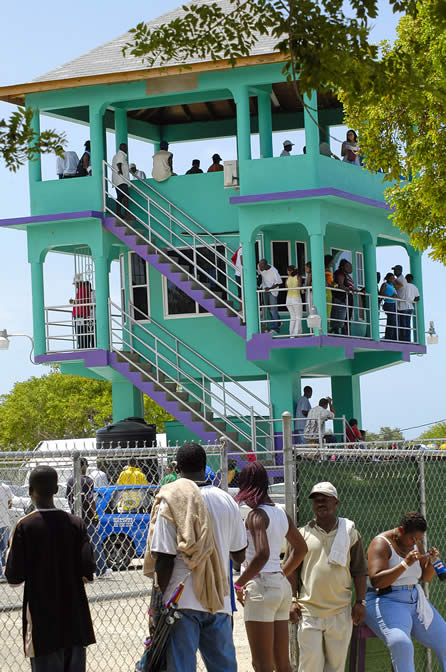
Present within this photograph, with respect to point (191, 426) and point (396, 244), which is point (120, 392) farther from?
point (396, 244)

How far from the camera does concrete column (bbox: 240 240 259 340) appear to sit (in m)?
26.8

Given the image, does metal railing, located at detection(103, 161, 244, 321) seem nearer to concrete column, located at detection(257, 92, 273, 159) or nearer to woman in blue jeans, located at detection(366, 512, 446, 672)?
concrete column, located at detection(257, 92, 273, 159)

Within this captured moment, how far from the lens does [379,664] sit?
9281 millimetres

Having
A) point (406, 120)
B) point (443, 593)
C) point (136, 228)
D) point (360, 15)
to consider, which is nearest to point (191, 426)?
point (136, 228)

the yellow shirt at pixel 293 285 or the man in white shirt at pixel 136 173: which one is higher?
the man in white shirt at pixel 136 173

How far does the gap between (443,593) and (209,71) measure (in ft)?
62.8

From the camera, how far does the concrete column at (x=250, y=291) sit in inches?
1054

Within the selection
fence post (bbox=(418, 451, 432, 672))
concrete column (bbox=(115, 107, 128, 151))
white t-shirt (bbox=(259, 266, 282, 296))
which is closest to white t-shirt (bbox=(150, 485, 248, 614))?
fence post (bbox=(418, 451, 432, 672))

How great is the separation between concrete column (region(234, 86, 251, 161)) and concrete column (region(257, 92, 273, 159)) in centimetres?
76

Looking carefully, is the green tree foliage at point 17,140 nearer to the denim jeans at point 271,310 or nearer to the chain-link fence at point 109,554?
the chain-link fence at point 109,554

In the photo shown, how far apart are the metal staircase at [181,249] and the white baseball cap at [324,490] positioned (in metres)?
18.5

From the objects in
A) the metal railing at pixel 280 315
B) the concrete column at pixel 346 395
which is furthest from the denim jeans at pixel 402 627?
the concrete column at pixel 346 395

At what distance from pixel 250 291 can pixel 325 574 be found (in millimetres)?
18371

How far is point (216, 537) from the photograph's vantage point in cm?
736
